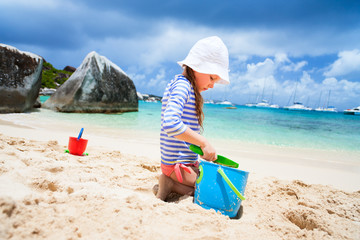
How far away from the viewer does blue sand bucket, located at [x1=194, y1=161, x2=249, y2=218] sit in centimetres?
159

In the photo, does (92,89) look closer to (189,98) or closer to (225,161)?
(189,98)

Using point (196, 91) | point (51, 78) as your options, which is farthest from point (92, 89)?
point (51, 78)

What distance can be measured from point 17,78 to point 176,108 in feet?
27.3

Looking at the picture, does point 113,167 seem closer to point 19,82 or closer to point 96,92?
point 19,82

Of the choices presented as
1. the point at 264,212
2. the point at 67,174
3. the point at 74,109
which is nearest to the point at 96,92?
the point at 74,109

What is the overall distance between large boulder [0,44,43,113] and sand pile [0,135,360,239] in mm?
6831

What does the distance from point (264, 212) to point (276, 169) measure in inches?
75.9

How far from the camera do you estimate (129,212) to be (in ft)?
4.27

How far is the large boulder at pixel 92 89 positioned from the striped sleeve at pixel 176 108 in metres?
9.59

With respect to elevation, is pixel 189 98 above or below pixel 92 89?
below

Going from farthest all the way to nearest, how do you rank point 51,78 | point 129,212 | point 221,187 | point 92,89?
1. point 51,78
2. point 92,89
3. point 221,187
4. point 129,212

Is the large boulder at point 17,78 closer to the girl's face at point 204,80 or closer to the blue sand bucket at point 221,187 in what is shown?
the girl's face at point 204,80

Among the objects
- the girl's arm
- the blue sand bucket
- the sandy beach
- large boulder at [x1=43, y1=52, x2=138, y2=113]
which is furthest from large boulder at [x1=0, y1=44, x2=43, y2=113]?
the blue sand bucket

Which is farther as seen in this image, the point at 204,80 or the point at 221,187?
the point at 204,80
